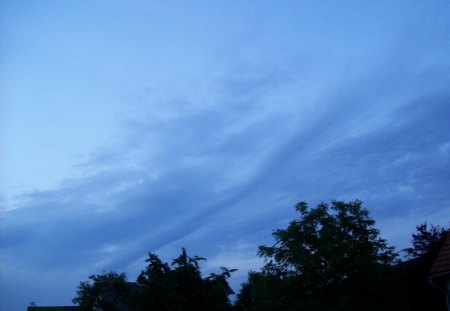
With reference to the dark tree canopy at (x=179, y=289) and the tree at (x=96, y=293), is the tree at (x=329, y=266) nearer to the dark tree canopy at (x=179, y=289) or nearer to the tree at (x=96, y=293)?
the dark tree canopy at (x=179, y=289)

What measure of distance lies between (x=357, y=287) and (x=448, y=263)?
3243mm

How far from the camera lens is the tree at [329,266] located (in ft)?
53.4

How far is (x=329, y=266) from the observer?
1650 cm

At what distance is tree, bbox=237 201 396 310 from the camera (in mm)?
16281

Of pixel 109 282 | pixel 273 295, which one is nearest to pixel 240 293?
pixel 109 282

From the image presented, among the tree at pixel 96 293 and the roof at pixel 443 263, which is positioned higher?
the tree at pixel 96 293

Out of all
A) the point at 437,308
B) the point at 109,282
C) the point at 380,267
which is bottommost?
the point at 437,308

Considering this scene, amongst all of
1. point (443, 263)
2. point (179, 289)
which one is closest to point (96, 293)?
point (179, 289)

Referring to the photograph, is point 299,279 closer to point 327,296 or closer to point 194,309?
point 327,296

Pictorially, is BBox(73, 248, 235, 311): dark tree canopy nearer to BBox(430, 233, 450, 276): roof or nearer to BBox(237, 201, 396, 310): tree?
BBox(237, 201, 396, 310): tree

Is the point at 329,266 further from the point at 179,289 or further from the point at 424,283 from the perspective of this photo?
the point at 424,283

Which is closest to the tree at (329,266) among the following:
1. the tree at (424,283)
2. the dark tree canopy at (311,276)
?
the dark tree canopy at (311,276)

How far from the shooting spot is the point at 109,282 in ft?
81.5

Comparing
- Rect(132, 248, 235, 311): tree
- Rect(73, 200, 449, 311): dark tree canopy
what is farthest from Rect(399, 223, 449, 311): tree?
Rect(132, 248, 235, 311): tree
